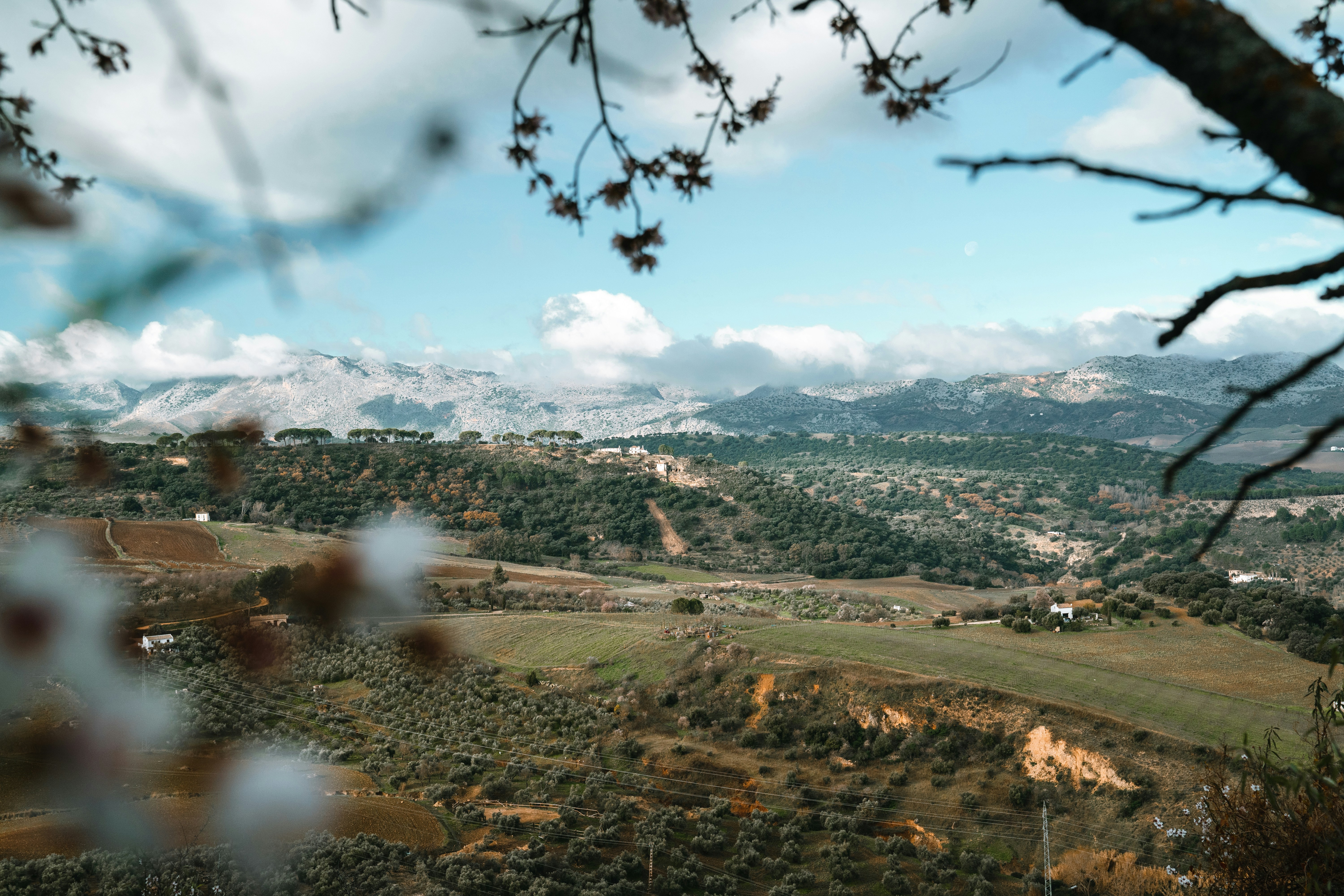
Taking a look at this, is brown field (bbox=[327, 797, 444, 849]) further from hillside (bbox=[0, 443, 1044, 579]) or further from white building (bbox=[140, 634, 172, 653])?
hillside (bbox=[0, 443, 1044, 579])

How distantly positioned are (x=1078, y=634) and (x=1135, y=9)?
37.5m

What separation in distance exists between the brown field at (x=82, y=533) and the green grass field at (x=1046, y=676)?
30644mm

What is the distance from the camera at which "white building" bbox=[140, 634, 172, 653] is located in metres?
24.3

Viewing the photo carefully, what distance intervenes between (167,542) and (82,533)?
3589mm

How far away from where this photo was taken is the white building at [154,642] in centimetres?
2428

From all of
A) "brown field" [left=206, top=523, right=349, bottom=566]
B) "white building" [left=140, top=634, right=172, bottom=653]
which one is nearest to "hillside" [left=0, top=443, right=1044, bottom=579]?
"brown field" [left=206, top=523, right=349, bottom=566]

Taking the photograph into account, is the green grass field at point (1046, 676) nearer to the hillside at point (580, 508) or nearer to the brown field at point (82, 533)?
the brown field at point (82, 533)

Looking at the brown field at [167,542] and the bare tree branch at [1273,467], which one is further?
the brown field at [167,542]

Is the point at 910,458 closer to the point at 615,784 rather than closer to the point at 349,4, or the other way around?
the point at 615,784

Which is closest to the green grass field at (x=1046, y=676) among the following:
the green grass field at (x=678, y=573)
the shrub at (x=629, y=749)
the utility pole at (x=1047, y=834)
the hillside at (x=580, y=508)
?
the utility pole at (x=1047, y=834)

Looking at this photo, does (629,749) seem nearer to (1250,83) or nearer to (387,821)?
(387,821)

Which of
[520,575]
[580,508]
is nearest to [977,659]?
[520,575]

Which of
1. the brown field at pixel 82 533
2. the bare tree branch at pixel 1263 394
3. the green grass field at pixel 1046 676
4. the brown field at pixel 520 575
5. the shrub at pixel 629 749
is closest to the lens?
the bare tree branch at pixel 1263 394

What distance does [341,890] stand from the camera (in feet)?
52.0
